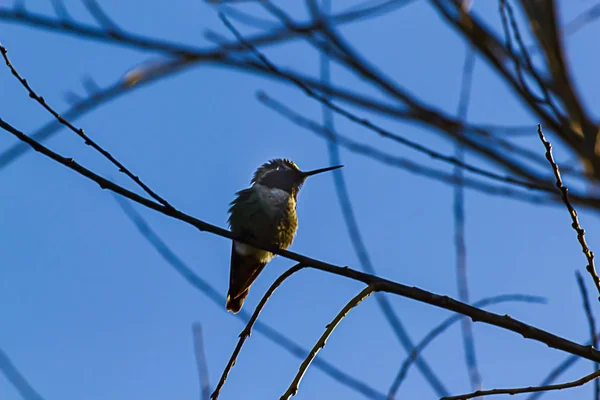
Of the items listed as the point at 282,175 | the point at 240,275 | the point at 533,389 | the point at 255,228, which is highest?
the point at 282,175

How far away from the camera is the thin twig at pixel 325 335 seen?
6.48 feet

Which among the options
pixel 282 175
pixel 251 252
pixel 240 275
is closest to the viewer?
pixel 251 252

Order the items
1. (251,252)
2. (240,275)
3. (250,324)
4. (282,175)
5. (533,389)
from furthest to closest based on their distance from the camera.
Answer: (282,175) < (240,275) < (251,252) < (250,324) < (533,389)

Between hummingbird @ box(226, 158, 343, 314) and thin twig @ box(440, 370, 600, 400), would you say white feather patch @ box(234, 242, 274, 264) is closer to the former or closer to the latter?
hummingbird @ box(226, 158, 343, 314)

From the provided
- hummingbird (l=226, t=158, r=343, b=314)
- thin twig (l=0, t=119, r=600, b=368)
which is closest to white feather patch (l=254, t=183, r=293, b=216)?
hummingbird (l=226, t=158, r=343, b=314)

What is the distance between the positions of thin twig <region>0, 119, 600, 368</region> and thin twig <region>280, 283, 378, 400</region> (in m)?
0.05

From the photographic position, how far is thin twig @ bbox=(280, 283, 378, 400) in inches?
77.8

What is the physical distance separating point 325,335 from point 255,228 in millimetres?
2779

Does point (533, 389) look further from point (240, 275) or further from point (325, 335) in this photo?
point (240, 275)

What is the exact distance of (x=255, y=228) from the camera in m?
4.88

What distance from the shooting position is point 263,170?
20.3 feet

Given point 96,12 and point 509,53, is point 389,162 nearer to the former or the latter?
point 509,53

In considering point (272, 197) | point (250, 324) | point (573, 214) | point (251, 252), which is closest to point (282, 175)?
point (272, 197)

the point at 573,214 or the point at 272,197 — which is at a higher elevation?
the point at 272,197
